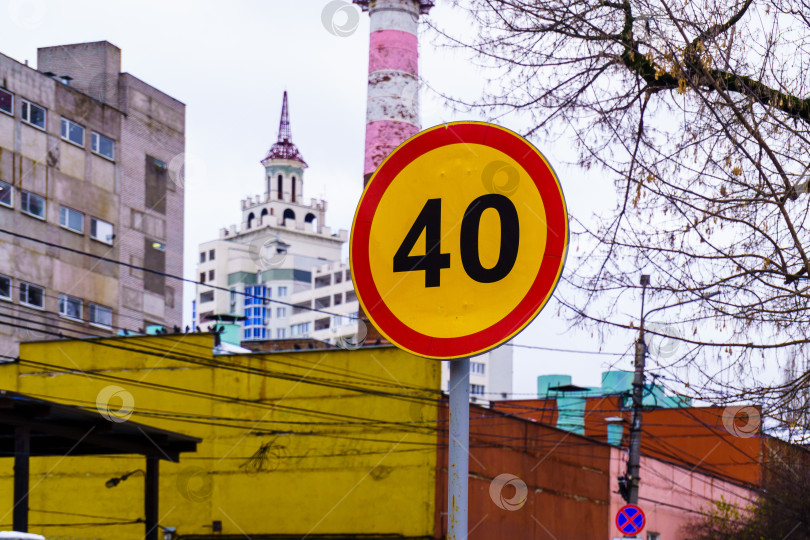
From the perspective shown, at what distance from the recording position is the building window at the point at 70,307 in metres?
55.2

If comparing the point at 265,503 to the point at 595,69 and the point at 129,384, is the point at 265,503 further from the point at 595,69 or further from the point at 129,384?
the point at 595,69

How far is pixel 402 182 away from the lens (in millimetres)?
4574

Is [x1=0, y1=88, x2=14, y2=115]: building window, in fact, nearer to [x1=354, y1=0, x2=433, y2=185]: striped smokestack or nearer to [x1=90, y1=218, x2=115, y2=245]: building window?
[x1=90, y1=218, x2=115, y2=245]: building window

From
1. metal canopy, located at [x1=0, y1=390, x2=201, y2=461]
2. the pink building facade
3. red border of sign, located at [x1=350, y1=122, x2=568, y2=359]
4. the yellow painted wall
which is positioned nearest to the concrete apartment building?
the yellow painted wall

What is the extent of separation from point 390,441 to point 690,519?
15.6 m

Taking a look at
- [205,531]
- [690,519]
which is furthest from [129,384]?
[690,519]

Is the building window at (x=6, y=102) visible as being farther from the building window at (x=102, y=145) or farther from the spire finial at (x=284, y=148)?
the spire finial at (x=284, y=148)

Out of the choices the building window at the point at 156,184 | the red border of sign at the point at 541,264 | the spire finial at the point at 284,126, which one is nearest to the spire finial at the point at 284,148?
the spire finial at the point at 284,126

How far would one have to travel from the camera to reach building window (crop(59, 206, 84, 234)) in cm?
5616

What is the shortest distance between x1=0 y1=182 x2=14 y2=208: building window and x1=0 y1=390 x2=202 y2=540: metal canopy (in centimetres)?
3708

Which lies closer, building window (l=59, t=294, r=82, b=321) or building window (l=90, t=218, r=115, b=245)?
building window (l=59, t=294, r=82, b=321)

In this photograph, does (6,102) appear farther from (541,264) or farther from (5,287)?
(541,264)

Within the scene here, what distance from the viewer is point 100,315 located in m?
57.6

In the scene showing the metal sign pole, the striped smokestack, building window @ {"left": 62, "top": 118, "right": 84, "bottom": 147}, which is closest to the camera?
the metal sign pole
